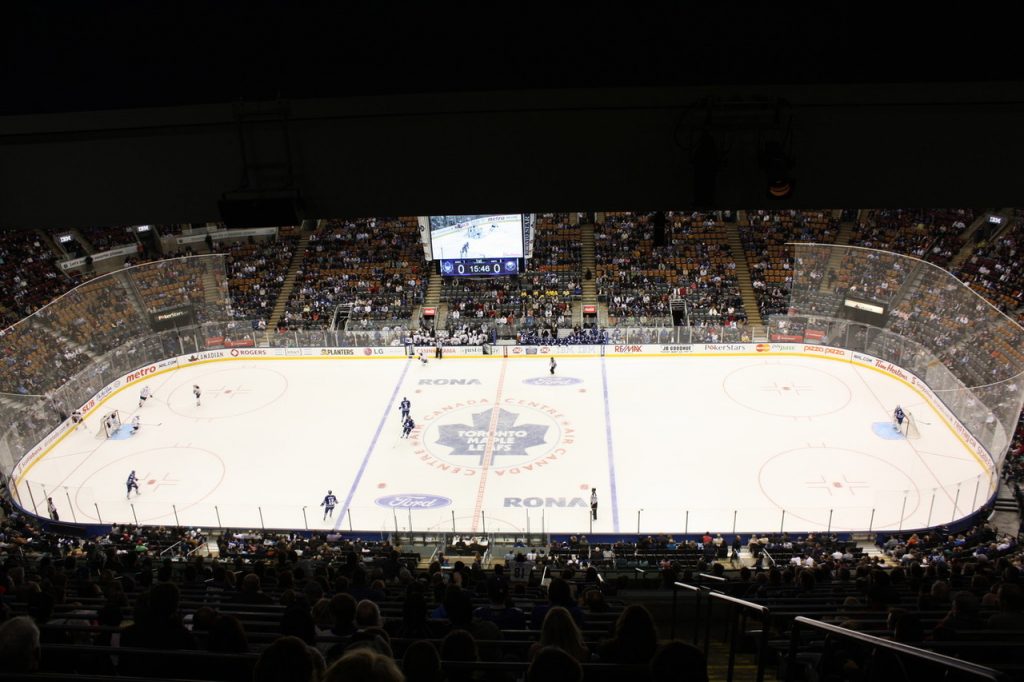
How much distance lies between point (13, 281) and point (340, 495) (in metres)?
18.7

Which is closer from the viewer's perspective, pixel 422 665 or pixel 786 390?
pixel 422 665

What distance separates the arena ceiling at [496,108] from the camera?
5.57 m

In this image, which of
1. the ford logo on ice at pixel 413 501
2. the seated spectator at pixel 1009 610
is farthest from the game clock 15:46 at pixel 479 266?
the seated spectator at pixel 1009 610

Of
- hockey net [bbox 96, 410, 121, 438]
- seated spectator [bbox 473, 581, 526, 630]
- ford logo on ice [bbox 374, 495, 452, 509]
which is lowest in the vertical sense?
seated spectator [bbox 473, 581, 526, 630]

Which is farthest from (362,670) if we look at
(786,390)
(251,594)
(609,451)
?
(786,390)

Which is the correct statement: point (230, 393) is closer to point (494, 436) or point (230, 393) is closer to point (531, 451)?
point (494, 436)

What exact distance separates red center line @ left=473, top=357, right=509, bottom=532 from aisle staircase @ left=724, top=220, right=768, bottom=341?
370 inches

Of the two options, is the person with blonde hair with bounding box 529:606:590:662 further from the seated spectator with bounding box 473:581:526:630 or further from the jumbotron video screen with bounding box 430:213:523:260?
the jumbotron video screen with bounding box 430:213:523:260

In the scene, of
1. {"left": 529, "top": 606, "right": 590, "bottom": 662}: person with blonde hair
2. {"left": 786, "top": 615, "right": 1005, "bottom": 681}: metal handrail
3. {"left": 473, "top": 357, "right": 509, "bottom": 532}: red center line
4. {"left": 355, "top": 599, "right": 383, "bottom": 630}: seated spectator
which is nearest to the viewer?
{"left": 786, "top": 615, "right": 1005, "bottom": 681}: metal handrail

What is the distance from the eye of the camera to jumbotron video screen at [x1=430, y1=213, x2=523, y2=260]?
28.1 metres

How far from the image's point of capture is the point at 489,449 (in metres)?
21.4

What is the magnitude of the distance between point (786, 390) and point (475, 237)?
12061 mm

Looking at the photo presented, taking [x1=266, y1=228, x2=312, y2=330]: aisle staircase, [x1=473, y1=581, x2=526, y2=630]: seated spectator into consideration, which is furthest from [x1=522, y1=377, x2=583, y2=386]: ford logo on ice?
[x1=473, y1=581, x2=526, y2=630]: seated spectator

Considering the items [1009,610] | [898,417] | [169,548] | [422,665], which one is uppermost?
[898,417]
